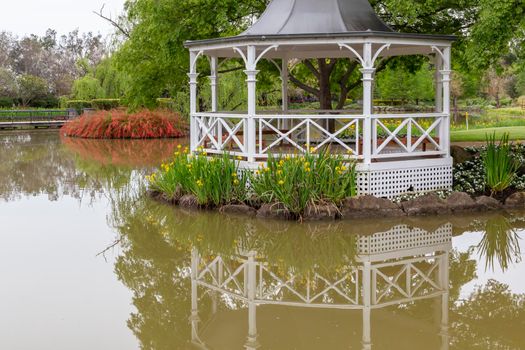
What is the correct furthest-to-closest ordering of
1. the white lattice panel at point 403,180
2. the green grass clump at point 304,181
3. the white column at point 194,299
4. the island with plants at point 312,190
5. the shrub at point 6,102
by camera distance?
the shrub at point 6,102 → the white lattice panel at point 403,180 → the island with plants at point 312,190 → the green grass clump at point 304,181 → the white column at point 194,299

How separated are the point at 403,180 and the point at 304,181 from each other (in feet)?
8.18

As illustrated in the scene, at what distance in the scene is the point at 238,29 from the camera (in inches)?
762

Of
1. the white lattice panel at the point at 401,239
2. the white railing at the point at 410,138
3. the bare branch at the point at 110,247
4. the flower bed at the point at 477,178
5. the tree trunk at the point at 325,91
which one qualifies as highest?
the tree trunk at the point at 325,91

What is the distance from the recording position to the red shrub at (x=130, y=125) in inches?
1314

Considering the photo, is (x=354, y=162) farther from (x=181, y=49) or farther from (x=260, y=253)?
(x=181, y=49)

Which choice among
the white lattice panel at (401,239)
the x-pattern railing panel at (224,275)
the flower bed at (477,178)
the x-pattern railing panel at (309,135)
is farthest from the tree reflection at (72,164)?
the flower bed at (477,178)

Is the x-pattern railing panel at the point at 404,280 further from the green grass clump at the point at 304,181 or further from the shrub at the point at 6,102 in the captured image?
the shrub at the point at 6,102

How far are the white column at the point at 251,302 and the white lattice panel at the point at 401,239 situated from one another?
1690 mm

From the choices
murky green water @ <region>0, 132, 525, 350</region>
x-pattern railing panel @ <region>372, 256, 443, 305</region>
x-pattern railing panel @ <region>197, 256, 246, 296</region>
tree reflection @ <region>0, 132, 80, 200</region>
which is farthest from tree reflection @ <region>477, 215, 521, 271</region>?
tree reflection @ <region>0, 132, 80, 200</region>

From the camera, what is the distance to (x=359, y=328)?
7.12m

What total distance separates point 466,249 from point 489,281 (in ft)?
5.93

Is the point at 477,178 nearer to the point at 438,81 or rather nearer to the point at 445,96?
the point at 445,96

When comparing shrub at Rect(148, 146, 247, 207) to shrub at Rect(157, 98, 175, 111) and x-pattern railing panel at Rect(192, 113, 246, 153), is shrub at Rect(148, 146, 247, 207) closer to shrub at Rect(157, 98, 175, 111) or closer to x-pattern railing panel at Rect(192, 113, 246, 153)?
x-pattern railing panel at Rect(192, 113, 246, 153)

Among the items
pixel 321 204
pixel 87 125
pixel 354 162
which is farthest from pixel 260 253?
pixel 87 125
